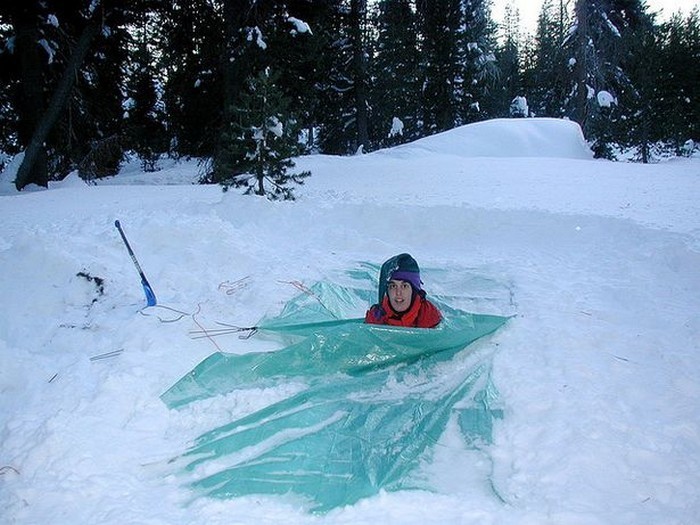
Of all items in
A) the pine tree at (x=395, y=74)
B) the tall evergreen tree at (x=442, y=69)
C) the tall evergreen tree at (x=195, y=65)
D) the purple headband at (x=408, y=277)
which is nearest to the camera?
the purple headband at (x=408, y=277)

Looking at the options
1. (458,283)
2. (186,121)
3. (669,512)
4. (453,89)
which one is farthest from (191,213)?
(453,89)

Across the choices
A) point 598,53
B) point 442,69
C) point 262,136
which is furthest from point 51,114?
point 598,53

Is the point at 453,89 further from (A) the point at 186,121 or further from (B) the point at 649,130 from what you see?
(A) the point at 186,121

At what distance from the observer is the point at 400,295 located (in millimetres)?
3578

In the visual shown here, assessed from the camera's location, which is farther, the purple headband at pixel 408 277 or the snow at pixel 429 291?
the purple headband at pixel 408 277

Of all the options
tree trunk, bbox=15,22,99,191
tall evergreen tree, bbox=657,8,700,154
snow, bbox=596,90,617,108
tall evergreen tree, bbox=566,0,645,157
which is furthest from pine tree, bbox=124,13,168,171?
tall evergreen tree, bbox=657,8,700,154

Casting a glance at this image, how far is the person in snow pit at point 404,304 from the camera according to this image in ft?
11.5

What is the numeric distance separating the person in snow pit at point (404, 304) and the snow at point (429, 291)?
450mm

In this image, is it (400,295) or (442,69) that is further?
(442,69)

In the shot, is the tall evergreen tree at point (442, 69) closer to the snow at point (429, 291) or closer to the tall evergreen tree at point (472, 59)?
the tall evergreen tree at point (472, 59)

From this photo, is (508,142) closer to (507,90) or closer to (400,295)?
(400,295)

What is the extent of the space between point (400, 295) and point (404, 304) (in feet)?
0.24

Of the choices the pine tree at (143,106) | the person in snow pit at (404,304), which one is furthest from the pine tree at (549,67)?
the person in snow pit at (404,304)

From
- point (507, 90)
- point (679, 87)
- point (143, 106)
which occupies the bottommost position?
point (143, 106)
